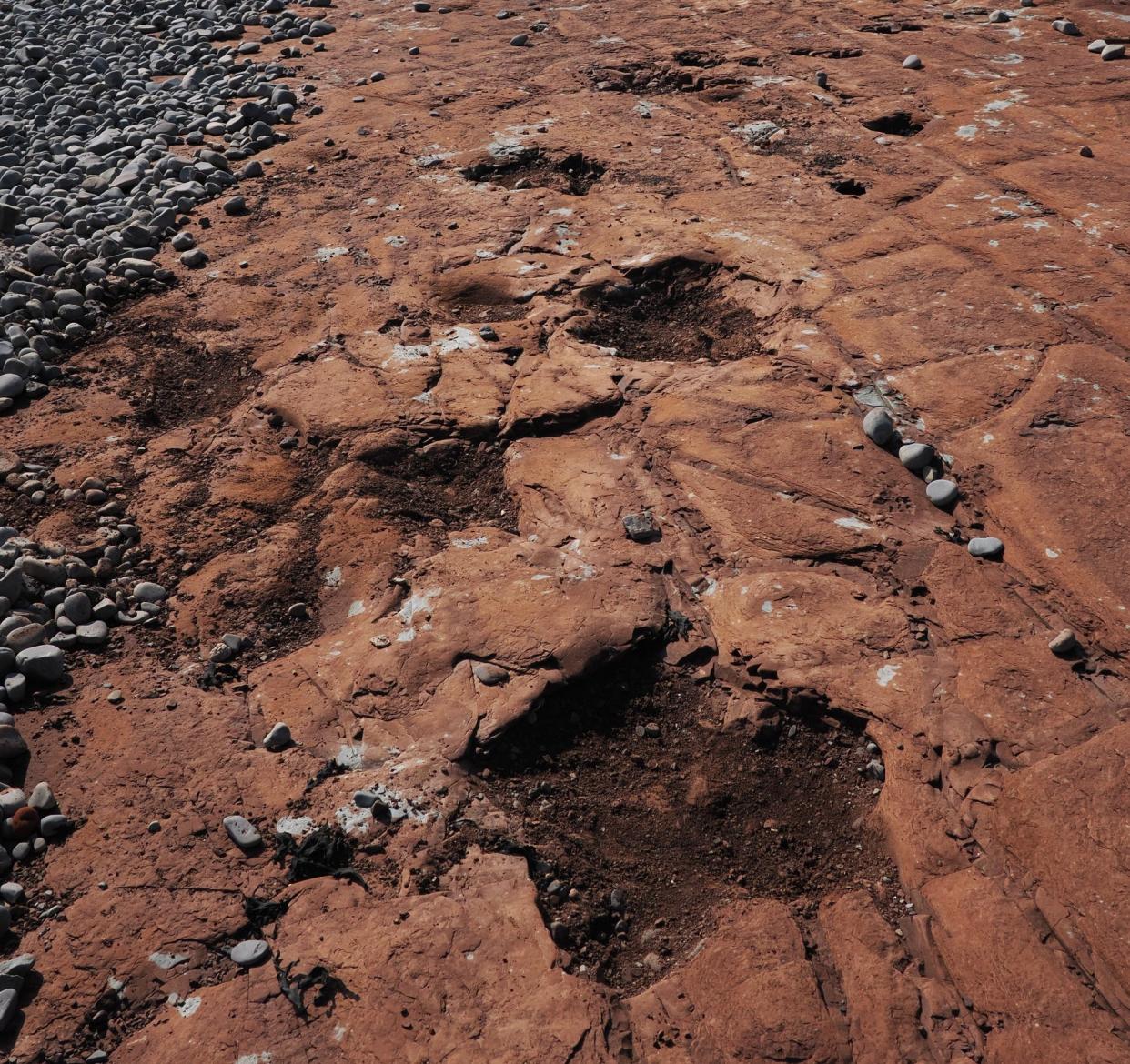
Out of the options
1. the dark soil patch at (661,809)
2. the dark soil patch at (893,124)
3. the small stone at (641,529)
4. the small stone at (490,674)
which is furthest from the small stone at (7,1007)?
the dark soil patch at (893,124)

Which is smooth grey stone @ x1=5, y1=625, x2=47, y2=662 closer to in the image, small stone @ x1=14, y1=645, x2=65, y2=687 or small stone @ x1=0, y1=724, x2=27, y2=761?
small stone @ x1=14, y1=645, x2=65, y2=687

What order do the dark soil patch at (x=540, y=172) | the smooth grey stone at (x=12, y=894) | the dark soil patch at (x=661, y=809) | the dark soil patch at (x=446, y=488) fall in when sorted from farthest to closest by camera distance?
1. the dark soil patch at (x=540, y=172)
2. the dark soil patch at (x=446, y=488)
3. the smooth grey stone at (x=12, y=894)
4. the dark soil patch at (x=661, y=809)

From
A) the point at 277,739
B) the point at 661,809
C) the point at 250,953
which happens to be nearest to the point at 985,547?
the point at 661,809

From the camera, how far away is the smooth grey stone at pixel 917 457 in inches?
108

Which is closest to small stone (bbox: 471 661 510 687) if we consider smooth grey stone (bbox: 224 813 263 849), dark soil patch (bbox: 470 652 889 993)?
dark soil patch (bbox: 470 652 889 993)

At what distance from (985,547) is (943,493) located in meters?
0.22

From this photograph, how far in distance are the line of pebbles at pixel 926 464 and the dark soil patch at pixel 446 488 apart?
1.06 m

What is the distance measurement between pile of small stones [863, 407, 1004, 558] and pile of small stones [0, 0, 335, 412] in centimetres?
291

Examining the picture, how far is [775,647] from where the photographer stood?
7.77 feet

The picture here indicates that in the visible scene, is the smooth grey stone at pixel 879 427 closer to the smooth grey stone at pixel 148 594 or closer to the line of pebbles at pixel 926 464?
the line of pebbles at pixel 926 464

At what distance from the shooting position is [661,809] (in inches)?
85.2

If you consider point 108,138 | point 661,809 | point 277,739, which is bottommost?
point 661,809

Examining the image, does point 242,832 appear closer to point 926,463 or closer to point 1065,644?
point 1065,644

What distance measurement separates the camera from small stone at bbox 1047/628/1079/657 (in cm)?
224
